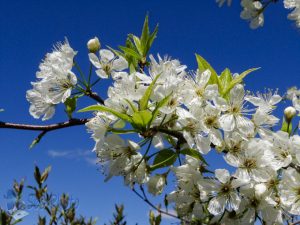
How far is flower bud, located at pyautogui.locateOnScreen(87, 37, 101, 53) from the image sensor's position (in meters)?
1.76

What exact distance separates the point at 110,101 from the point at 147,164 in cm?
28

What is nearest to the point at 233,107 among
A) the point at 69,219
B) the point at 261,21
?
the point at 69,219

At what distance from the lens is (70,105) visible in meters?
1.59

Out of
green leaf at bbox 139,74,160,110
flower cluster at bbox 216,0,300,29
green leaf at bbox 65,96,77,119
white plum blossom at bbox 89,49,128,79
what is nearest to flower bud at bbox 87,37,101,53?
white plum blossom at bbox 89,49,128,79

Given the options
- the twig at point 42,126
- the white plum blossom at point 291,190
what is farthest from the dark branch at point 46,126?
the white plum blossom at point 291,190

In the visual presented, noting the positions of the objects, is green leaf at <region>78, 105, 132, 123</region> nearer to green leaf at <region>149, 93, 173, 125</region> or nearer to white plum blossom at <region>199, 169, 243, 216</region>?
green leaf at <region>149, 93, 173, 125</region>

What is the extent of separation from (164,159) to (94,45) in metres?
0.57

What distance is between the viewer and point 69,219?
263 cm

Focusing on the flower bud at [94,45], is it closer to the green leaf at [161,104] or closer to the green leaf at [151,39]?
the green leaf at [151,39]

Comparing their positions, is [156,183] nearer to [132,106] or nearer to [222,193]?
[222,193]

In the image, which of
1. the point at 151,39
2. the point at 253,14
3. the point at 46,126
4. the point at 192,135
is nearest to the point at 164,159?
the point at 192,135

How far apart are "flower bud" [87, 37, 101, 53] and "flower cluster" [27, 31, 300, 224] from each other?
0.12m

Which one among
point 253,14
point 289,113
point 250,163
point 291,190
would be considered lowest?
point 291,190

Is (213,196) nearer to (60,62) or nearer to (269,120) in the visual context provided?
(269,120)
